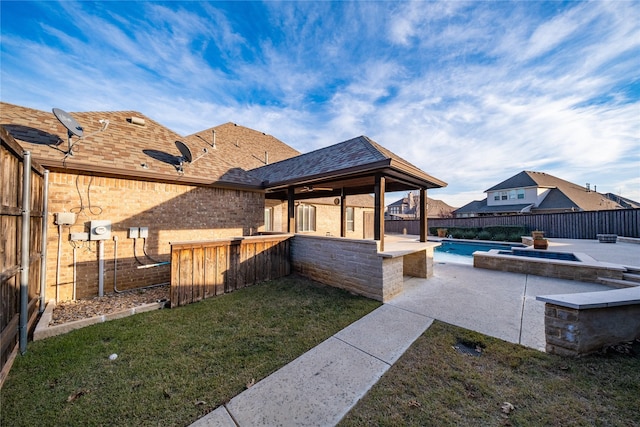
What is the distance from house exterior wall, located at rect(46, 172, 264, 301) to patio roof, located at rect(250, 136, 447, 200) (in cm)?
250

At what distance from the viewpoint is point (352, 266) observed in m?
6.11

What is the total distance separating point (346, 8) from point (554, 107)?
8.97 metres

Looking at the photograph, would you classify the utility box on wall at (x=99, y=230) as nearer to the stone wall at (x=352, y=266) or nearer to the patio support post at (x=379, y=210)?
the stone wall at (x=352, y=266)

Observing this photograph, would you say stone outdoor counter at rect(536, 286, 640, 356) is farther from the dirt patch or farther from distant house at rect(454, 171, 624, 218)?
distant house at rect(454, 171, 624, 218)

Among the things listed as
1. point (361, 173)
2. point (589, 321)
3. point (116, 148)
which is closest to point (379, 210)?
point (361, 173)

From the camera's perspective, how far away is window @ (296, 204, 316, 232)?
526 inches

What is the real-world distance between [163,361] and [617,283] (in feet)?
36.1

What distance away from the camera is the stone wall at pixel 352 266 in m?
5.57

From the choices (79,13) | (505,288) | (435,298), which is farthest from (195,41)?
(505,288)

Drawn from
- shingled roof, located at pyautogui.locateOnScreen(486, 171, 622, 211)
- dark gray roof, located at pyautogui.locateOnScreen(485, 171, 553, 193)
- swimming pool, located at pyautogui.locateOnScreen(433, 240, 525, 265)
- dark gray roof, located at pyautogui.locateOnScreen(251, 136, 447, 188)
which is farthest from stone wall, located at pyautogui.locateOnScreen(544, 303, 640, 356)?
dark gray roof, located at pyautogui.locateOnScreen(485, 171, 553, 193)

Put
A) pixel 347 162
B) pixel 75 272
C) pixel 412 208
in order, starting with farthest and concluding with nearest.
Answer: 1. pixel 412 208
2. pixel 347 162
3. pixel 75 272

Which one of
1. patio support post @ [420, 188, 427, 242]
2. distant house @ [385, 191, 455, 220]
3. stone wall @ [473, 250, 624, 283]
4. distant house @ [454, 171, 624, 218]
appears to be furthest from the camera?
distant house @ [385, 191, 455, 220]

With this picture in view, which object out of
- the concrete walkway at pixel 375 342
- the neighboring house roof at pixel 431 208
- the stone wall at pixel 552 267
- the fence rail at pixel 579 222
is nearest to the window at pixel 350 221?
the stone wall at pixel 552 267

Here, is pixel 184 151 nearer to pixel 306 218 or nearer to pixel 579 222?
pixel 306 218
